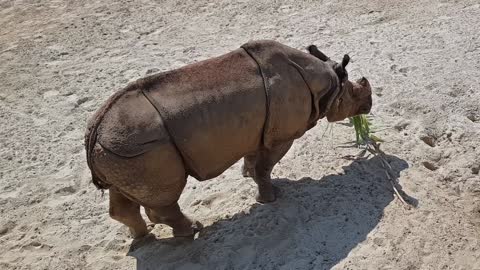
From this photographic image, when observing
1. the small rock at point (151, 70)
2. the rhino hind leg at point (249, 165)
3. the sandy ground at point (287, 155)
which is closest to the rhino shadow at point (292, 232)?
the sandy ground at point (287, 155)

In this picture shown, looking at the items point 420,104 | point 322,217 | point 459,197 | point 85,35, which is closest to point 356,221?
point 322,217

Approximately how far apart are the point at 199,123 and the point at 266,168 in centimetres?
111

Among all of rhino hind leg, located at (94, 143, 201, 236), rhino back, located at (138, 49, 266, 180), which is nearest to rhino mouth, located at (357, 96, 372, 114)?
rhino back, located at (138, 49, 266, 180)

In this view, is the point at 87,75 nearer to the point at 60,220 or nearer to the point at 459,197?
the point at 60,220

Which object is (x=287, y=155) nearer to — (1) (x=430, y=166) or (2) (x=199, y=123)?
(1) (x=430, y=166)

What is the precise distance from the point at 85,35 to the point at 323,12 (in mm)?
3806

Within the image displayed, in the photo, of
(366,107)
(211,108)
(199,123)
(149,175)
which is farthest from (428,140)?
(149,175)

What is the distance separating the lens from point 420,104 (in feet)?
24.6

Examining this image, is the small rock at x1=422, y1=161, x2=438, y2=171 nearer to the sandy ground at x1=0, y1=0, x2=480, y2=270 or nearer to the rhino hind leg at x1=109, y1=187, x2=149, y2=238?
the sandy ground at x1=0, y1=0, x2=480, y2=270

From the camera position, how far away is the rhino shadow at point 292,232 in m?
5.51

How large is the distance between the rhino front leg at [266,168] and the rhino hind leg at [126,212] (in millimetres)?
1147

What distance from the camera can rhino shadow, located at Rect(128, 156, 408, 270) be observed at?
5.51 meters

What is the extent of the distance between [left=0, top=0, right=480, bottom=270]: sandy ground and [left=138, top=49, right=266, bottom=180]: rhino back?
33.3 inches

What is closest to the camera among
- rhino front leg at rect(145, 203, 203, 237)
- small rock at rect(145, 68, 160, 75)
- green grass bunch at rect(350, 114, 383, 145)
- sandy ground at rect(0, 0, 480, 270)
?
rhino front leg at rect(145, 203, 203, 237)
